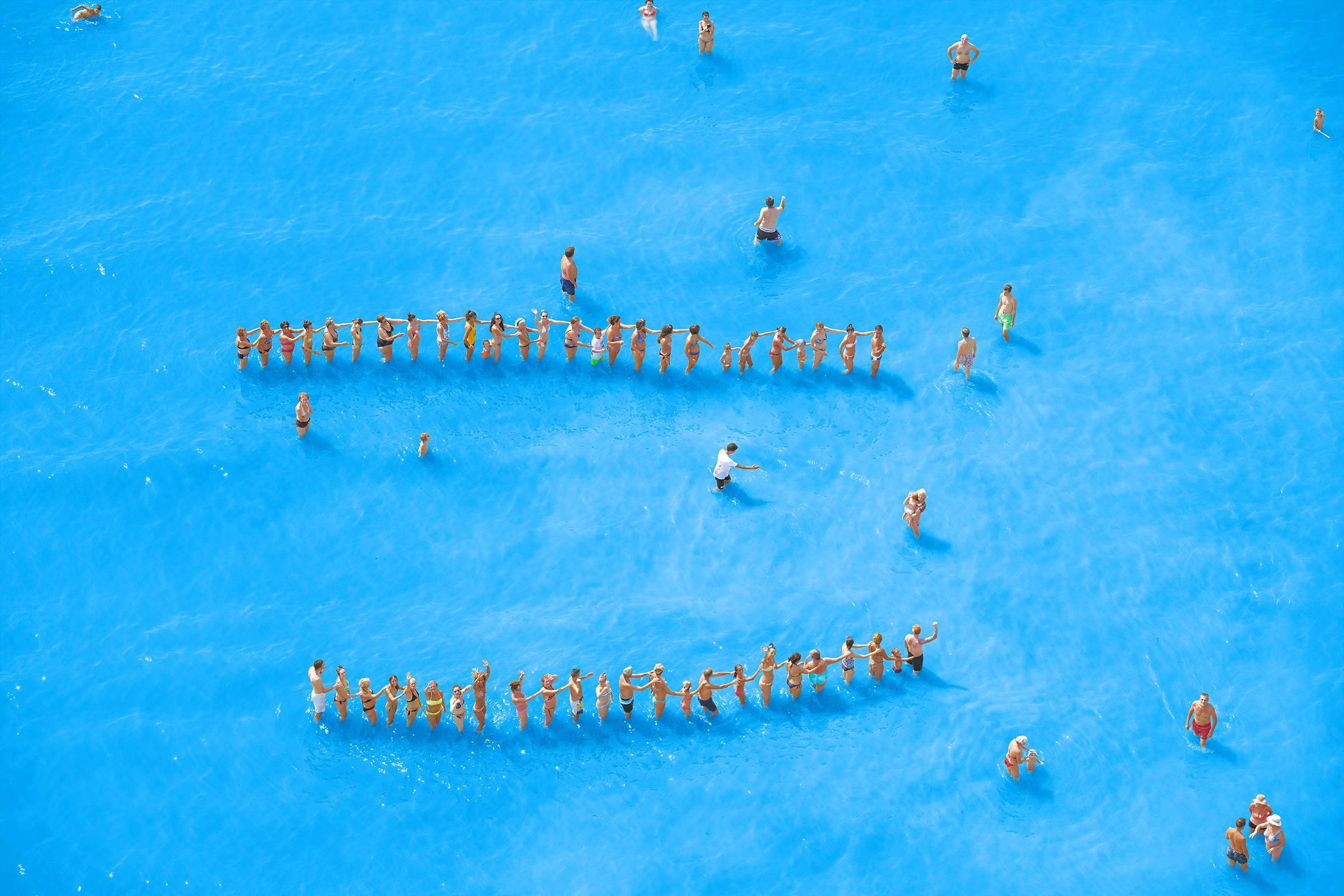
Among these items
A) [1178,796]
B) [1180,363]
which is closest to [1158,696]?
[1178,796]

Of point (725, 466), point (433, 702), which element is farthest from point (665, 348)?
point (433, 702)

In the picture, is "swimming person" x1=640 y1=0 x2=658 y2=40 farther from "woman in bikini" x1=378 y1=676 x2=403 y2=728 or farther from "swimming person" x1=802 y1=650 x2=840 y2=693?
"woman in bikini" x1=378 y1=676 x2=403 y2=728

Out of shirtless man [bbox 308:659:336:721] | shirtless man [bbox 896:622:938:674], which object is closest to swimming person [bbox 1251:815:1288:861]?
shirtless man [bbox 896:622:938:674]

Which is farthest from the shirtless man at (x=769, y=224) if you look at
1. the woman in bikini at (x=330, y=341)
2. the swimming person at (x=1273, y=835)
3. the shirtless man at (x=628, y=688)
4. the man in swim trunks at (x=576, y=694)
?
the swimming person at (x=1273, y=835)

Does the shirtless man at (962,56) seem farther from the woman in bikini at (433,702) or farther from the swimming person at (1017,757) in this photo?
the woman in bikini at (433,702)

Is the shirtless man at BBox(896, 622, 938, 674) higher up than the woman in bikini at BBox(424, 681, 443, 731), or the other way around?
the shirtless man at BBox(896, 622, 938, 674)

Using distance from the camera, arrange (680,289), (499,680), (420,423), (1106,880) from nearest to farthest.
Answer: (1106,880)
(499,680)
(420,423)
(680,289)

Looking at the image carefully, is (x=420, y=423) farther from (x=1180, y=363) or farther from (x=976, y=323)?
(x=1180, y=363)
